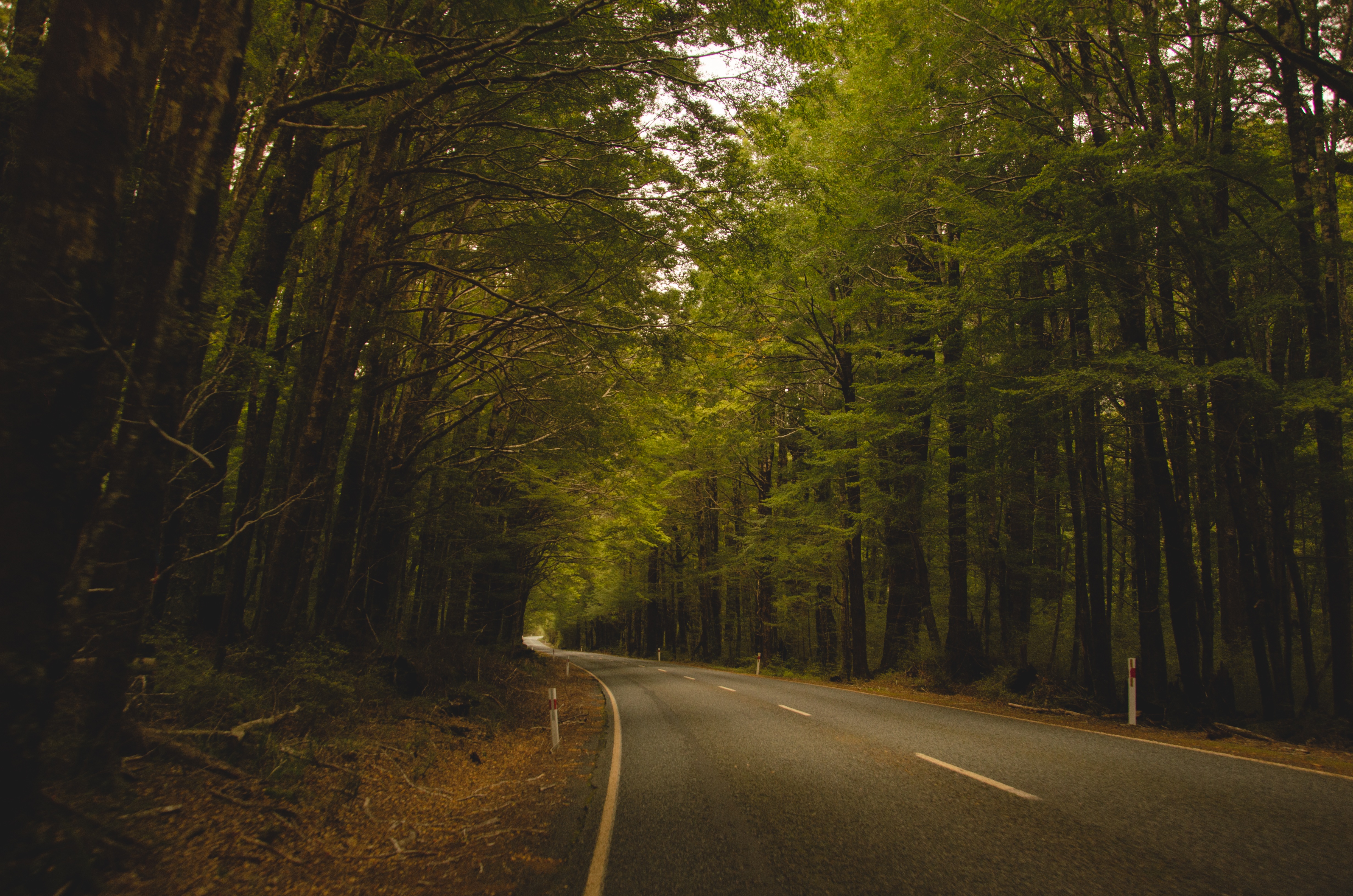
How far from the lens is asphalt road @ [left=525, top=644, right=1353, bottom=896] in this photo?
388 cm

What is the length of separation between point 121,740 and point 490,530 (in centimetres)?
1163

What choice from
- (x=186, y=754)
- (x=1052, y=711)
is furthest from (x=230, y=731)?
(x=1052, y=711)

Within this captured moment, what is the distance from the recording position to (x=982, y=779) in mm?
6121

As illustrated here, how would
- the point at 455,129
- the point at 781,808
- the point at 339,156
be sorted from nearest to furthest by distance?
the point at 781,808 → the point at 455,129 → the point at 339,156

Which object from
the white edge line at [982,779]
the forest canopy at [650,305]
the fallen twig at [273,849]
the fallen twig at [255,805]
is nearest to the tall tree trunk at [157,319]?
the forest canopy at [650,305]

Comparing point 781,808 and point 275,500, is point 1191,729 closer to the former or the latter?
point 781,808

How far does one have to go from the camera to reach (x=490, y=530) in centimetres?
1622

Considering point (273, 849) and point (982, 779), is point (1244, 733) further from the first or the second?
point (273, 849)

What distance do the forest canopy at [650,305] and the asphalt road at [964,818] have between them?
4.21 meters

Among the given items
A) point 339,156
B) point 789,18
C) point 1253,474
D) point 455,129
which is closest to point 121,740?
point 455,129

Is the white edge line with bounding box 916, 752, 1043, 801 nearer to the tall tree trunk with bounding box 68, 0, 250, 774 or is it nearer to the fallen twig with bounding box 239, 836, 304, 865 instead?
the fallen twig with bounding box 239, 836, 304, 865

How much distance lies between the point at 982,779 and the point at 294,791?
6.62 m

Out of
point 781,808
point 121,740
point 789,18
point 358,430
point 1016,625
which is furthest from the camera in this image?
point 1016,625

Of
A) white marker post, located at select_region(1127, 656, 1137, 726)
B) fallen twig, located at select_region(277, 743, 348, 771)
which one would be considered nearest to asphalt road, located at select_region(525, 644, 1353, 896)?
white marker post, located at select_region(1127, 656, 1137, 726)
